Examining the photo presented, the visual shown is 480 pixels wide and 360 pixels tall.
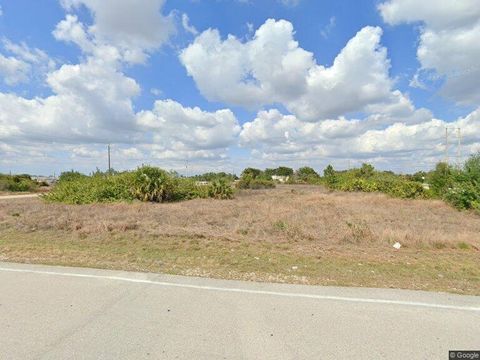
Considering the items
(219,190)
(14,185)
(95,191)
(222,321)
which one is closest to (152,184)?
(95,191)

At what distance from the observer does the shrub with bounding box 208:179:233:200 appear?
25.9 m

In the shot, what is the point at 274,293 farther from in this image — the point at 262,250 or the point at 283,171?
the point at 283,171

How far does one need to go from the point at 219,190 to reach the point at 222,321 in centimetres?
2229

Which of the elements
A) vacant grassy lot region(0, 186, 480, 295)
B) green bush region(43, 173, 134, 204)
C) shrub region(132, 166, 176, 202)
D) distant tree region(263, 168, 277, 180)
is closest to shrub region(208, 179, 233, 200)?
shrub region(132, 166, 176, 202)

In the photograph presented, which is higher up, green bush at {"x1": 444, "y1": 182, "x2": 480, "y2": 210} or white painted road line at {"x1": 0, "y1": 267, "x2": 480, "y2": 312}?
green bush at {"x1": 444, "y1": 182, "x2": 480, "y2": 210}

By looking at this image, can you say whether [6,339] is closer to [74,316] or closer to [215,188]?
[74,316]

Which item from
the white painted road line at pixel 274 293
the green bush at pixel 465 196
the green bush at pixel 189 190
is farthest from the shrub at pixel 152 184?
the green bush at pixel 465 196

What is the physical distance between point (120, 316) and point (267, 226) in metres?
8.29

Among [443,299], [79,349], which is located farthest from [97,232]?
[443,299]

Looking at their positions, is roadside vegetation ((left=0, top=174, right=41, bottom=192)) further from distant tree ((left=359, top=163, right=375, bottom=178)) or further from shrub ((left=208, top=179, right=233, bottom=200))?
distant tree ((left=359, top=163, right=375, bottom=178))

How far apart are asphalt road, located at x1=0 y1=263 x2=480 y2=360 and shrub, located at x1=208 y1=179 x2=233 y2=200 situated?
20.6 m

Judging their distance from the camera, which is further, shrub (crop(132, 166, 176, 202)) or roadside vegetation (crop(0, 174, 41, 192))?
roadside vegetation (crop(0, 174, 41, 192))

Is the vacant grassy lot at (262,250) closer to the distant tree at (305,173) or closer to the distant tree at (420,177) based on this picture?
the distant tree at (420,177)

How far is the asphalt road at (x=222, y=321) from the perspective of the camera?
3100mm
